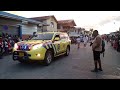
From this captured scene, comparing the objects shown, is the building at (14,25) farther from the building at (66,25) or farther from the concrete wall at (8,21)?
the building at (66,25)

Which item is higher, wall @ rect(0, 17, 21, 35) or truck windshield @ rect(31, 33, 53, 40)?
wall @ rect(0, 17, 21, 35)

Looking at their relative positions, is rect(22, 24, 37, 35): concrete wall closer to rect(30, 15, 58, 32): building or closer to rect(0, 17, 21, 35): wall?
rect(0, 17, 21, 35): wall

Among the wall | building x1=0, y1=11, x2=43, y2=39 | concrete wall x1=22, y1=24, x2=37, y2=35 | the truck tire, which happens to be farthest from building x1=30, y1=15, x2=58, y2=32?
the truck tire

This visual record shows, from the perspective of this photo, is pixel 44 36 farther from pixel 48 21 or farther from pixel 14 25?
pixel 48 21

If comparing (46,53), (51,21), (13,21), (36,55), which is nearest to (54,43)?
(46,53)

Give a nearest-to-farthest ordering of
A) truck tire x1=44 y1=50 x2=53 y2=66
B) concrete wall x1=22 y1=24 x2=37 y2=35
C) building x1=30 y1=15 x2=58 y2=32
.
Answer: truck tire x1=44 y1=50 x2=53 y2=66
concrete wall x1=22 y1=24 x2=37 y2=35
building x1=30 y1=15 x2=58 y2=32

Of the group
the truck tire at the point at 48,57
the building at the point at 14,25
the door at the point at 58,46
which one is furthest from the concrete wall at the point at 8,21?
the truck tire at the point at 48,57

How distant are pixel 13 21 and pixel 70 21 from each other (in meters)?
29.6

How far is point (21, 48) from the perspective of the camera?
25.3 feet

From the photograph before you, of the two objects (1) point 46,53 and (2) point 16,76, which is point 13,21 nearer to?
(1) point 46,53

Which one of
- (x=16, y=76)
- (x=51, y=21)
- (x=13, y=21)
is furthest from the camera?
(x=51, y=21)

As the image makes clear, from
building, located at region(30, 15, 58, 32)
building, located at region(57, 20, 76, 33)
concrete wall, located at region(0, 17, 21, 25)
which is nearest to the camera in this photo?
concrete wall, located at region(0, 17, 21, 25)

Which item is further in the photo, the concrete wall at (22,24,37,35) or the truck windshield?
the concrete wall at (22,24,37,35)

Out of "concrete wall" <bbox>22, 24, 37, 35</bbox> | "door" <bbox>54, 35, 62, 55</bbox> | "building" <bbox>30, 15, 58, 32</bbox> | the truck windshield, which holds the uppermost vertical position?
"building" <bbox>30, 15, 58, 32</bbox>
